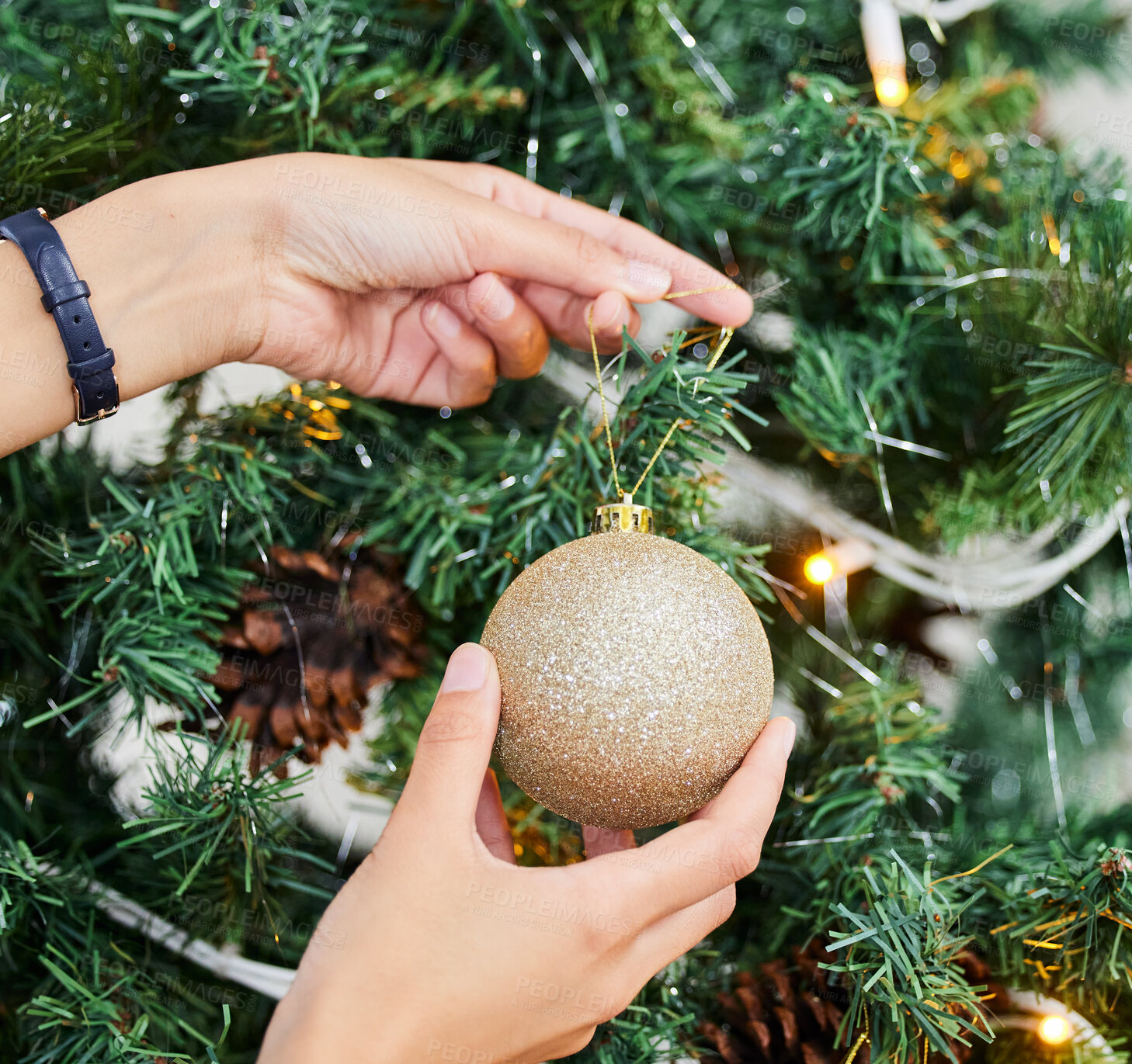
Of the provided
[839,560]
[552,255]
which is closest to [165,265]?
[552,255]

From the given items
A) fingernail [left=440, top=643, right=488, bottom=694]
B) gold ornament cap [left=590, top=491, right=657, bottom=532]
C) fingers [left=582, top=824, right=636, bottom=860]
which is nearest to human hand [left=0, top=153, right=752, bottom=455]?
gold ornament cap [left=590, top=491, right=657, bottom=532]

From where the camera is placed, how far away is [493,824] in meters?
0.68

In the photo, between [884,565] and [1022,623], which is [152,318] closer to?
[884,565]

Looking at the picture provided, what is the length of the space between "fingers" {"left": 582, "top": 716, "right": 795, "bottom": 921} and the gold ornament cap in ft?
0.67

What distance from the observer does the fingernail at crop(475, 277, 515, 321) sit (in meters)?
0.77

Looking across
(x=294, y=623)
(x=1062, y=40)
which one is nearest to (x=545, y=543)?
(x=294, y=623)

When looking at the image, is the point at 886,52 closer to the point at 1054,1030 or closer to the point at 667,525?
the point at 667,525

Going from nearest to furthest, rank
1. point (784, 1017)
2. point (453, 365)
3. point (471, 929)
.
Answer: point (471, 929), point (784, 1017), point (453, 365)

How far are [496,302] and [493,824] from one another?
481 millimetres

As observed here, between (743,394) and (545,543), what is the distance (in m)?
0.32

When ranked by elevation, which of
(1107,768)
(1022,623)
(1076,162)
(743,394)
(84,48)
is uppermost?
(84,48)

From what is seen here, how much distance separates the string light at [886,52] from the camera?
2.93 ft

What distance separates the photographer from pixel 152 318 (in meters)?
0.74

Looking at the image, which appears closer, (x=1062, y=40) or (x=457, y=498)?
(x=457, y=498)
